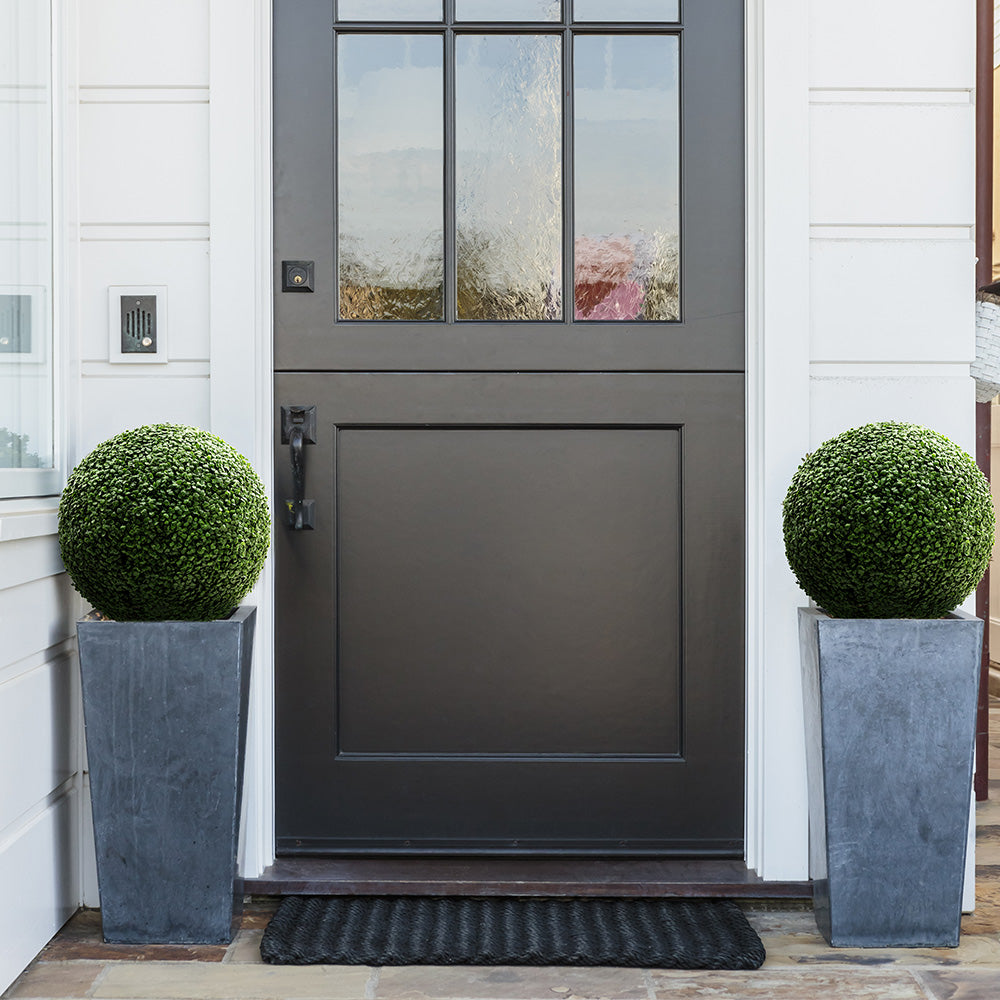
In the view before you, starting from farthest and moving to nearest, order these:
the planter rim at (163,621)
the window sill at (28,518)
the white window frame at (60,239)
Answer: the white window frame at (60,239) → the planter rim at (163,621) → the window sill at (28,518)

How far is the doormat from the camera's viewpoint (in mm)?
1646

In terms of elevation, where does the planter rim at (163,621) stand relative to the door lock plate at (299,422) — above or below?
below

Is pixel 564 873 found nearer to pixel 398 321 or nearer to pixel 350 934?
pixel 350 934

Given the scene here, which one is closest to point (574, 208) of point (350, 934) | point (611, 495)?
point (611, 495)

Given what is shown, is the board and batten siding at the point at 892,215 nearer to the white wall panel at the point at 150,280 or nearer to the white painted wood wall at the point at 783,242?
the white painted wood wall at the point at 783,242

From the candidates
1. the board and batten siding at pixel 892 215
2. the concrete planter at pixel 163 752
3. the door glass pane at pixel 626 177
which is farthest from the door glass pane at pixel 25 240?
the board and batten siding at pixel 892 215

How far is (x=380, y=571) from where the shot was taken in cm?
199

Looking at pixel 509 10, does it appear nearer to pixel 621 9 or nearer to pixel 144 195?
pixel 621 9

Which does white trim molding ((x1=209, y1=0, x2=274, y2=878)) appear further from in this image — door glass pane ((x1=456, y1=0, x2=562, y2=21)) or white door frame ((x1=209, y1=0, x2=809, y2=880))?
door glass pane ((x1=456, y1=0, x2=562, y2=21))

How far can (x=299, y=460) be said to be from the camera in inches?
76.3

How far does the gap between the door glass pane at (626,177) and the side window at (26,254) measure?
106 centimetres

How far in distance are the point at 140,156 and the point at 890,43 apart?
153 centimetres

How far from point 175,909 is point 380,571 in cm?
75

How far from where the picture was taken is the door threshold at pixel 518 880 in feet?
6.12
